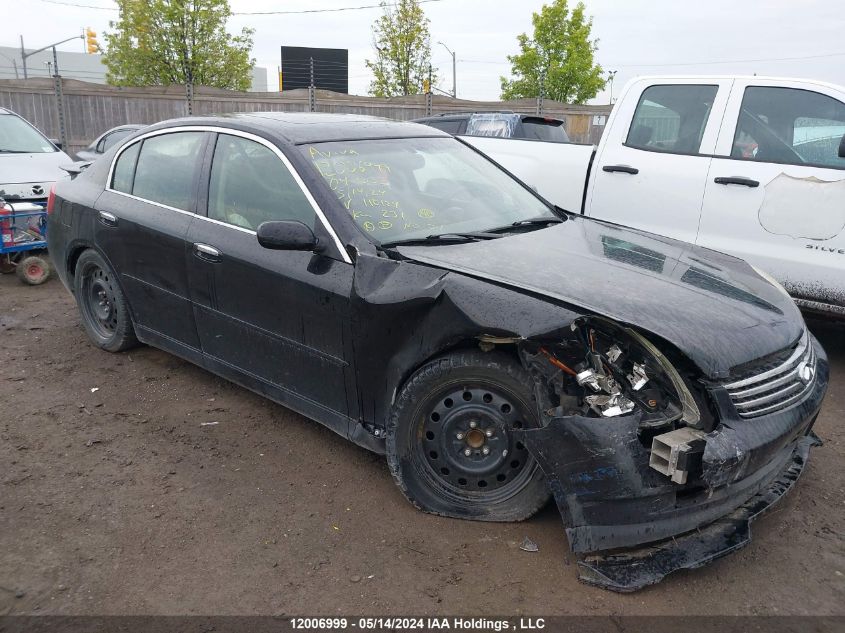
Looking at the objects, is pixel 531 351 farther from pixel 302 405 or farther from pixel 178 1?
pixel 178 1

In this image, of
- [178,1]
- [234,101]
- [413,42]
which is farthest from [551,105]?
[178,1]

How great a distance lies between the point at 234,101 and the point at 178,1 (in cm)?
877

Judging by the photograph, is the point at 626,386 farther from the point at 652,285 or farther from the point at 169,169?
the point at 169,169

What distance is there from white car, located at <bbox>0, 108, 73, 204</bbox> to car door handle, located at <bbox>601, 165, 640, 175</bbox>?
6167 mm

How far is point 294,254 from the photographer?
3.48 m

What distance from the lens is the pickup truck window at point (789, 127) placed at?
500 centimetres

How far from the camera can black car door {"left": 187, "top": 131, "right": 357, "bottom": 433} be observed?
3.35m

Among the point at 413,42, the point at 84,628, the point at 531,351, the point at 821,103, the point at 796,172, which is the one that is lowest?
the point at 84,628

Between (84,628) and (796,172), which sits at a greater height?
(796,172)

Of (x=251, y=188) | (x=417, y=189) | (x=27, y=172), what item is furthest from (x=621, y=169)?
(x=27, y=172)

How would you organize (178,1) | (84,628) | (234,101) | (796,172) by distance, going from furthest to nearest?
(178,1)
(234,101)
(796,172)
(84,628)

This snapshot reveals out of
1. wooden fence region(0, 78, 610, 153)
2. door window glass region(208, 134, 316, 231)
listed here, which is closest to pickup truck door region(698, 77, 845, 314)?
door window glass region(208, 134, 316, 231)

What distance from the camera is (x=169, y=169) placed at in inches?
171

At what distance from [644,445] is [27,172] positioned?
316 inches
